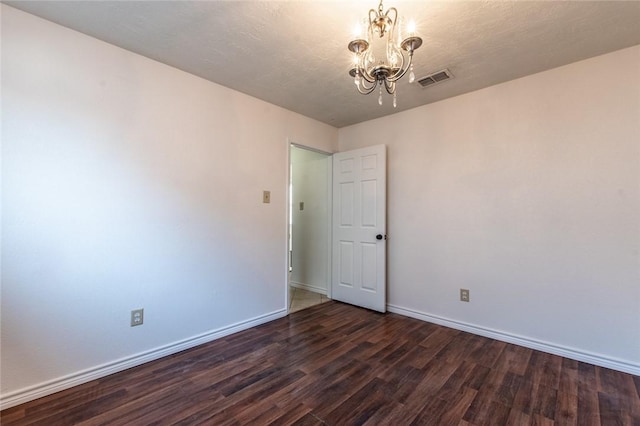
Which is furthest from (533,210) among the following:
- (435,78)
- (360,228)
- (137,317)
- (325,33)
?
(137,317)

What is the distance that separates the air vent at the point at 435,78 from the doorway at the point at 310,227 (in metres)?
1.55

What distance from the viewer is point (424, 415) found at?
5.30ft

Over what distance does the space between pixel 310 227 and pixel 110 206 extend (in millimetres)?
2571

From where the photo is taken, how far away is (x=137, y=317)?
2152 millimetres

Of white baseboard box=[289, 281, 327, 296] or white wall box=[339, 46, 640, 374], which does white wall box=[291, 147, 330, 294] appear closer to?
white baseboard box=[289, 281, 327, 296]

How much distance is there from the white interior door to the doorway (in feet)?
0.57

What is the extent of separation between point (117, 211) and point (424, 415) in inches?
94.5

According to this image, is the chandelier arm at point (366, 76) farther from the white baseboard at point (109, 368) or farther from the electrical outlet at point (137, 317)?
the white baseboard at point (109, 368)

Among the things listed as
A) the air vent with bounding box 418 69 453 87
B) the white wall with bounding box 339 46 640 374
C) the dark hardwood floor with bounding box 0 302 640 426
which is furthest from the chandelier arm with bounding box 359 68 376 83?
the dark hardwood floor with bounding box 0 302 640 426

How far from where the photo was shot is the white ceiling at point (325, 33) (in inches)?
65.8

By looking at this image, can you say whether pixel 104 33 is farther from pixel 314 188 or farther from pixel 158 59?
pixel 314 188

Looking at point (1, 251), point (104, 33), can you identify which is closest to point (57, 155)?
point (1, 251)

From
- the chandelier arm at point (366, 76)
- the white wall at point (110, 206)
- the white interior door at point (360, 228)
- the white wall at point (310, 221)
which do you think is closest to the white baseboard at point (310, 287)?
the white wall at point (310, 221)

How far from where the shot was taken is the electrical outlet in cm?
213
